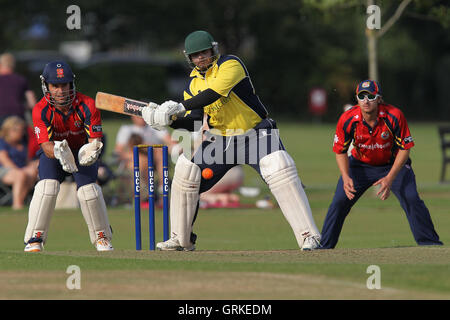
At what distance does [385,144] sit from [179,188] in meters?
2.19

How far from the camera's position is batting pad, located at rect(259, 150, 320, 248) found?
10.5 m

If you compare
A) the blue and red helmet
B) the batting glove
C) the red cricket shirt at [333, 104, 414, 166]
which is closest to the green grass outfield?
the red cricket shirt at [333, 104, 414, 166]

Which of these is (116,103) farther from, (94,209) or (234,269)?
(234,269)

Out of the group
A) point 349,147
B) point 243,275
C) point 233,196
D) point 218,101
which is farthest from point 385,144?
point 233,196

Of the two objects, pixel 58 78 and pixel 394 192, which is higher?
pixel 58 78

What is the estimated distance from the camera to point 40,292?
8.24m

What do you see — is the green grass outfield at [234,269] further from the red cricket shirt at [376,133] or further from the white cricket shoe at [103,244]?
the red cricket shirt at [376,133]

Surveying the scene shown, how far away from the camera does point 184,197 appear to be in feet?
35.4

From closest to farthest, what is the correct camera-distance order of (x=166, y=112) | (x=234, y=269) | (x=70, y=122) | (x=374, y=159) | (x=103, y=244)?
(x=234, y=269) < (x=166, y=112) < (x=70, y=122) < (x=103, y=244) < (x=374, y=159)

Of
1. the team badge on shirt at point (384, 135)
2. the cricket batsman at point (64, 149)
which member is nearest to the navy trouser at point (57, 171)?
the cricket batsman at point (64, 149)

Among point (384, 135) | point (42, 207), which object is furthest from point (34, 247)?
point (384, 135)

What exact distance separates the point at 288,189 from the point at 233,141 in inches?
27.4

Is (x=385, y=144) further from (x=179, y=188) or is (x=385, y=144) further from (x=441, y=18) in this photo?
(x=441, y=18)

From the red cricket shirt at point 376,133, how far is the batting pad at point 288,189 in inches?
34.0
